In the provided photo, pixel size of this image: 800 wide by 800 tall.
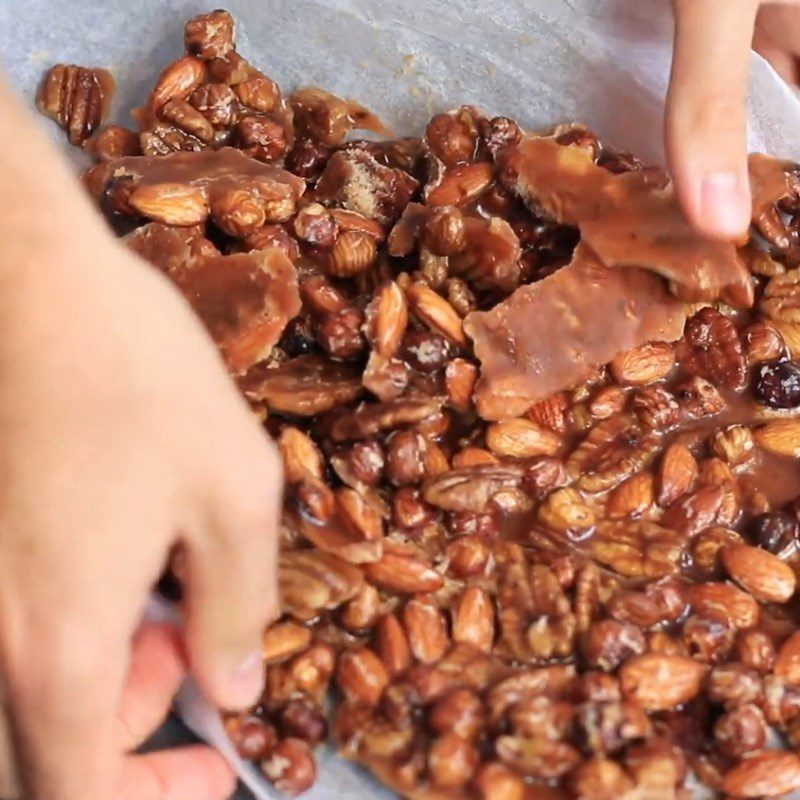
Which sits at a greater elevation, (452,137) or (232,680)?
(452,137)

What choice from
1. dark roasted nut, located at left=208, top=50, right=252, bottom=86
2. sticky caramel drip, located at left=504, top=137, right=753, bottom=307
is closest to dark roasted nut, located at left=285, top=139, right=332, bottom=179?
dark roasted nut, located at left=208, top=50, right=252, bottom=86

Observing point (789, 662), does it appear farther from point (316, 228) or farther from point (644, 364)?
point (316, 228)

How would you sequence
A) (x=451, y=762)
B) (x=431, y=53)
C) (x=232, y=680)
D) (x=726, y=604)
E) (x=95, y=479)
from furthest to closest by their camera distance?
(x=431, y=53) < (x=726, y=604) < (x=451, y=762) < (x=232, y=680) < (x=95, y=479)

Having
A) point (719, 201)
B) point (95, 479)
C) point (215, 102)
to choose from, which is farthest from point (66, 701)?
point (215, 102)

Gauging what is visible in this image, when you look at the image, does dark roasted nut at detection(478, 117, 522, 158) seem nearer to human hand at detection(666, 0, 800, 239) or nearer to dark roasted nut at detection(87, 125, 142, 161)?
human hand at detection(666, 0, 800, 239)

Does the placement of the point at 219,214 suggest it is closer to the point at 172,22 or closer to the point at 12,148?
the point at 172,22

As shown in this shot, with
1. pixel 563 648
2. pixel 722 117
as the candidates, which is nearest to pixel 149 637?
pixel 563 648
